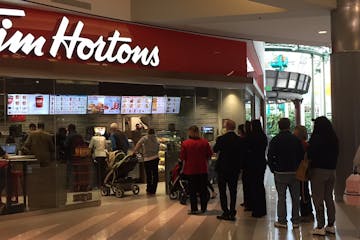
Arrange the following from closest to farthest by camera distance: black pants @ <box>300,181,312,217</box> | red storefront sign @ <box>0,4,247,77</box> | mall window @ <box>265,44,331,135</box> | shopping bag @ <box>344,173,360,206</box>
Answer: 1. shopping bag @ <box>344,173,360,206</box>
2. black pants @ <box>300,181,312,217</box>
3. red storefront sign @ <box>0,4,247,77</box>
4. mall window @ <box>265,44,331,135</box>

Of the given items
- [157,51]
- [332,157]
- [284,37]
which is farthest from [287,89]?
[332,157]

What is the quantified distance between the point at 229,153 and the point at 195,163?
2.23ft

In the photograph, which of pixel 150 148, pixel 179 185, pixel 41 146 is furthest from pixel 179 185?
pixel 41 146

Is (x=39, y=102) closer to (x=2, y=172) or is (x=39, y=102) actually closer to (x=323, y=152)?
(x=2, y=172)

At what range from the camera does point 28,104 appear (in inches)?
342

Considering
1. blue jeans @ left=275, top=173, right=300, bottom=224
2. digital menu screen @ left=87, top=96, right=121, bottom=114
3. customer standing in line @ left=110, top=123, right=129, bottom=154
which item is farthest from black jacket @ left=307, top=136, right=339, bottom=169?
customer standing in line @ left=110, top=123, right=129, bottom=154

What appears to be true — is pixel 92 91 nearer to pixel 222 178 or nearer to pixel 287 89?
pixel 222 178

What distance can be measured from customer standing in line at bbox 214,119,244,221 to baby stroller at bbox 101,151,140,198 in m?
3.07

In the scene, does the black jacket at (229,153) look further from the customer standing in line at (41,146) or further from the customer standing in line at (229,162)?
the customer standing in line at (41,146)

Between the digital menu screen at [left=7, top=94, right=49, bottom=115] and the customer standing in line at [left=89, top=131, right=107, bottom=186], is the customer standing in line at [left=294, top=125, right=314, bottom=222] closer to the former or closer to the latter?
the digital menu screen at [left=7, top=94, right=49, bottom=115]

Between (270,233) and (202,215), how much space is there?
1.59 meters

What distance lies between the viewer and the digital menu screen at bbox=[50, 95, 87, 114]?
8898 millimetres

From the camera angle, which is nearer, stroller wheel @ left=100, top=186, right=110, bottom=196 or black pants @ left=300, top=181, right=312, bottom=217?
black pants @ left=300, top=181, right=312, bottom=217

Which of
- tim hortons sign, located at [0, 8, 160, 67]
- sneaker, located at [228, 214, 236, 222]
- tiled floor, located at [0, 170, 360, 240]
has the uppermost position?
tim hortons sign, located at [0, 8, 160, 67]
